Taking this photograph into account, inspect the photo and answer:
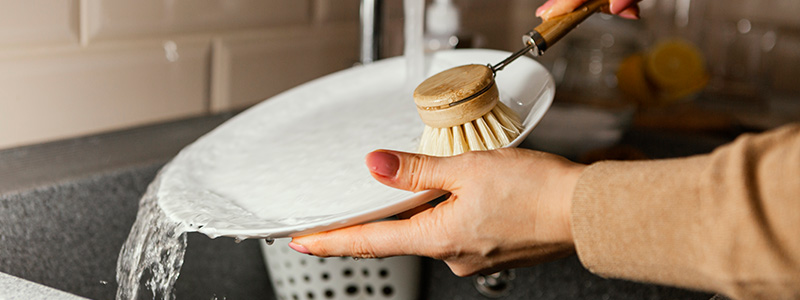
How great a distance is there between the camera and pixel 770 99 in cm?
132

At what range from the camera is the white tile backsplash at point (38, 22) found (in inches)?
23.5

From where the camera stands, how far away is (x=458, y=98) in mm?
389

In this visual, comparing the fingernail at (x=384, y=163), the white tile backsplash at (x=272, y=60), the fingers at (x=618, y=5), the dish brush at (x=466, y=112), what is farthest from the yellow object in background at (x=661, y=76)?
the fingernail at (x=384, y=163)

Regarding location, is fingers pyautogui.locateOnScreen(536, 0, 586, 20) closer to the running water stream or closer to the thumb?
the thumb

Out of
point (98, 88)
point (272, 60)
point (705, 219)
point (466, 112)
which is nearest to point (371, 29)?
point (272, 60)

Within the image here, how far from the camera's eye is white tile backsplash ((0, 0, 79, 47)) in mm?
598

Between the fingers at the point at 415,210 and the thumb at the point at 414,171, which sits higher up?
the thumb at the point at 414,171

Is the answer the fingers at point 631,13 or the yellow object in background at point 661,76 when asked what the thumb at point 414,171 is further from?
the yellow object in background at point 661,76

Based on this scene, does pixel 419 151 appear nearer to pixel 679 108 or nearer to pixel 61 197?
pixel 61 197

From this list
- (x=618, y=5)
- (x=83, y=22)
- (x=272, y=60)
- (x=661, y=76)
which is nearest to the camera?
(x=618, y=5)

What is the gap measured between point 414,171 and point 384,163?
0.06ft

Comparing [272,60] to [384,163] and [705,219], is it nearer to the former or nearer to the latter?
[384,163]

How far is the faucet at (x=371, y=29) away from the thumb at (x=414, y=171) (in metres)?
0.38

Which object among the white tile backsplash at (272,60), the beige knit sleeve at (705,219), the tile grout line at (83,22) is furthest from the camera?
the white tile backsplash at (272,60)
